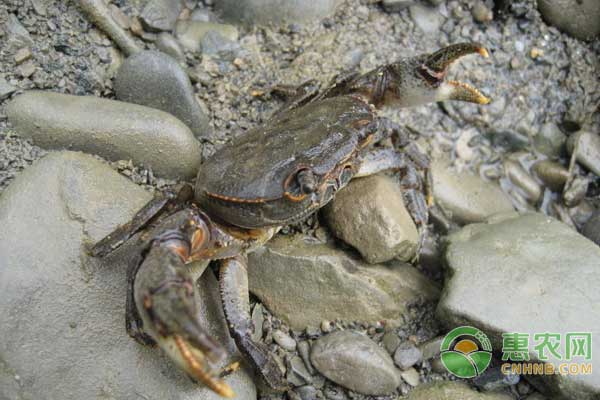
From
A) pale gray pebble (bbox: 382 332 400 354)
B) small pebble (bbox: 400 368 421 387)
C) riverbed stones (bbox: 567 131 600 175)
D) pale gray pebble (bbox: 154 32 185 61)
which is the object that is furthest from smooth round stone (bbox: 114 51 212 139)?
riverbed stones (bbox: 567 131 600 175)

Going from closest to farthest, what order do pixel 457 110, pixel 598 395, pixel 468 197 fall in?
pixel 598 395 → pixel 468 197 → pixel 457 110

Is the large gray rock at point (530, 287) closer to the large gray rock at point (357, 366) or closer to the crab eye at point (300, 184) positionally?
the large gray rock at point (357, 366)

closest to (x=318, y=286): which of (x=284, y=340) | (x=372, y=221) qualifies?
(x=284, y=340)

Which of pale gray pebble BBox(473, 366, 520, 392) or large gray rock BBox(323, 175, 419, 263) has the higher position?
large gray rock BBox(323, 175, 419, 263)

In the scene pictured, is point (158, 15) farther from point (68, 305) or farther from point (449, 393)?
point (449, 393)

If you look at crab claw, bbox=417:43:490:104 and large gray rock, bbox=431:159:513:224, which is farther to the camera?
large gray rock, bbox=431:159:513:224

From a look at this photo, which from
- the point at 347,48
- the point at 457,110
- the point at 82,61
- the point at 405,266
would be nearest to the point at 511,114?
the point at 457,110

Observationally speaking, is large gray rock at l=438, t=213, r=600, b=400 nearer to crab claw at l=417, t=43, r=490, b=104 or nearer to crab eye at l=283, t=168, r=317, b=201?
crab claw at l=417, t=43, r=490, b=104

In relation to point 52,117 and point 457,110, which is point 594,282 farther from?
point 52,117
